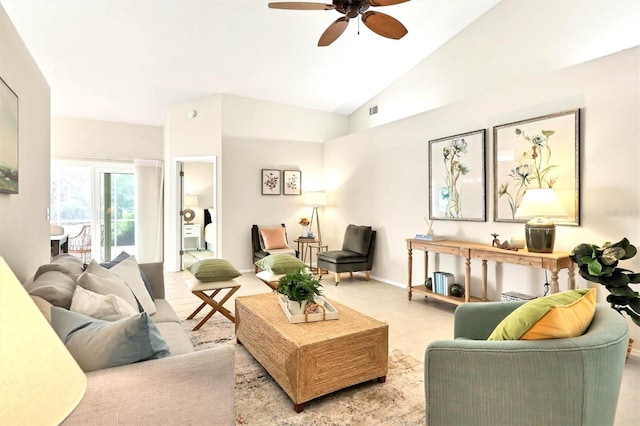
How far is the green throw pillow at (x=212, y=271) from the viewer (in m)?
3.40

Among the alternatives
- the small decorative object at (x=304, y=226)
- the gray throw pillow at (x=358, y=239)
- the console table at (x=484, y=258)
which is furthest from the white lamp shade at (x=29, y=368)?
the small decorative object at (x=304, y=226)

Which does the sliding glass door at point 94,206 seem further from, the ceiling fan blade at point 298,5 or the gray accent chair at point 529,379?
the gray accent chair at point 529,379

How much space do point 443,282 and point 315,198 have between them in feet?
10.1

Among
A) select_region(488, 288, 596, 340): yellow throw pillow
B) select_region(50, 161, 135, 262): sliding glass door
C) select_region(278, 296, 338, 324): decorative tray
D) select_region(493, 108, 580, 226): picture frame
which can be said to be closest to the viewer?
select_region(488, 288, 596, 340): yellow throw pillow

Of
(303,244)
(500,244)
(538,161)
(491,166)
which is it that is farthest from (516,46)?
(303,244)

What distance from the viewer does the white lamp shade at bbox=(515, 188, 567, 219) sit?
10.3 feet

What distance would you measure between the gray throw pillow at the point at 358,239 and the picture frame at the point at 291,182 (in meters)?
1.44

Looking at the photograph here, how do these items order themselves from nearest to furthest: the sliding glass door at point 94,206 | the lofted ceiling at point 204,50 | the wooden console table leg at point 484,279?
the lofted ceiling at point 204,50, the wooden console table leg at point 484,279, the sliding glass door at point 94,206

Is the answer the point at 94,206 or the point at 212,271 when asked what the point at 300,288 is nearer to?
the point at 212,271

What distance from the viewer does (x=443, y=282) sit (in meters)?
4.28

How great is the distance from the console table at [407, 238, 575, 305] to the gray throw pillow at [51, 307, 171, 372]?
10.2 ft

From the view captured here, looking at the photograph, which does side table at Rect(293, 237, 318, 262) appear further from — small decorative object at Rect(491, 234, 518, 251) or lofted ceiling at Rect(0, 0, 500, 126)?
small decorative object at Rect(491, 234, 518, 251)

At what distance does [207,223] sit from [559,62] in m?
8.25

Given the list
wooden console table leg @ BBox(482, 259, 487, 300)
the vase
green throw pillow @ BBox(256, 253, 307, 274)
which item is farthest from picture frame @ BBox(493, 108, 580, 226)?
the vase
